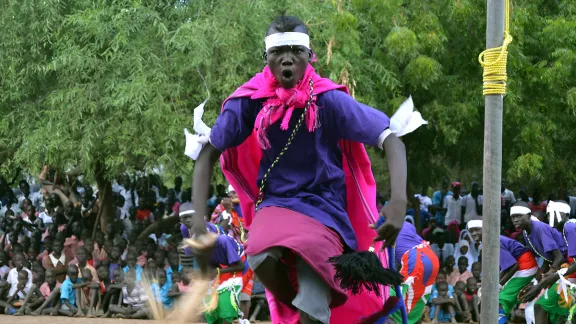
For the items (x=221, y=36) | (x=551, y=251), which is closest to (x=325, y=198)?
(x=551, y=251)

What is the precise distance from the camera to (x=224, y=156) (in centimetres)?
583

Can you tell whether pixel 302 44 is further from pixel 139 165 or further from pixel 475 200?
pixel 475 200

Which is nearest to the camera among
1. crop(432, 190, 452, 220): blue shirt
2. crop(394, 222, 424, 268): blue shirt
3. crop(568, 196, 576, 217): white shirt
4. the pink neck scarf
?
the pink neck scarf

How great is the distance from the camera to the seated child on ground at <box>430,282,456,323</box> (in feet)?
47.3

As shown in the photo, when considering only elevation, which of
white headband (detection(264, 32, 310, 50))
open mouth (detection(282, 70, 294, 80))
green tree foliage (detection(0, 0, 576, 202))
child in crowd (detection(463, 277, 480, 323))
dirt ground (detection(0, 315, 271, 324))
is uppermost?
green tree foliage (detection(0, 0, 576, 202))

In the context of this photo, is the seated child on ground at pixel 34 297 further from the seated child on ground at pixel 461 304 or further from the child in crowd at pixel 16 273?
the seated child on ground at pixel 461 304

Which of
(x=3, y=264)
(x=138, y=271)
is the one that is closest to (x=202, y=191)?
(x=138, y=271)

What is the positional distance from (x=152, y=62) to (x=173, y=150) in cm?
118

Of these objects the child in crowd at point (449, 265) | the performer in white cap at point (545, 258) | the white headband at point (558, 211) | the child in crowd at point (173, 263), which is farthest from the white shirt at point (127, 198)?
the performer in white cap at point (545, 258)

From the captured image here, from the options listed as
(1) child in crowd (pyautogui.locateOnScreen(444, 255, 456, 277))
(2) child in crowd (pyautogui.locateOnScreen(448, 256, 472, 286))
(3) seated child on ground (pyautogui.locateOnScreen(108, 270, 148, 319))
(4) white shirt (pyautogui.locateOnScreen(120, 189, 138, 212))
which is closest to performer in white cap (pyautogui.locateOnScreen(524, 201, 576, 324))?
(2) child in crowd (pyautogui.locateOnScreen(448, 256, 472, 286))

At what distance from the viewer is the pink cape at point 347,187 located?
572 cm

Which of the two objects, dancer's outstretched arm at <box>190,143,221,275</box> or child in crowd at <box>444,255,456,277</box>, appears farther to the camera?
child in crowd at <box>444,255,456,277</box>

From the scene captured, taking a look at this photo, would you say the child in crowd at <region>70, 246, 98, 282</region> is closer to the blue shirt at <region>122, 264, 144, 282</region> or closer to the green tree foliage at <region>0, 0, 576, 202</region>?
the blue shirt at <region>122, 264, 144, 282</region>

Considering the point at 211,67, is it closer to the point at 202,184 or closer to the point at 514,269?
the point at 514,269
